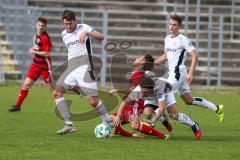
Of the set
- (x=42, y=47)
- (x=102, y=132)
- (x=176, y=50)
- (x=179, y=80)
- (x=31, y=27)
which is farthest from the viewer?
(x=31, y=27)

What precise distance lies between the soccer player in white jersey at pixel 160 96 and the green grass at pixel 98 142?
277 millimetres

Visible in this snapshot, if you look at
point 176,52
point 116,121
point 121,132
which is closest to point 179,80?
point 176,52

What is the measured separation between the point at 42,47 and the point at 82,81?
357cm

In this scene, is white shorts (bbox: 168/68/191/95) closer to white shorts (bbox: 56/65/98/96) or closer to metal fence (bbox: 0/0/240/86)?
white shorts (bbox: 56/65/98/96)

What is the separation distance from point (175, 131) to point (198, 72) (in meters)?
13.8

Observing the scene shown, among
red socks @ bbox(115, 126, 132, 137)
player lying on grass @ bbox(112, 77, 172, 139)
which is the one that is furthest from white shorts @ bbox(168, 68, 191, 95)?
red socks @ bbox(115, 126, 132, 137)

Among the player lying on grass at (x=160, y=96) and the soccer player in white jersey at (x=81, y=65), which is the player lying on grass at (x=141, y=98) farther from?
the soccer player in white jersey at (x=81, y=65)

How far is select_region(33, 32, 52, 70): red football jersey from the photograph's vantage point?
14.7 metres

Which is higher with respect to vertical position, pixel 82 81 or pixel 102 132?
pixel 82 81

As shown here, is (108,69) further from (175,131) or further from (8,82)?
(175,131)

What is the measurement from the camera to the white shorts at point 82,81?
11.6 metres

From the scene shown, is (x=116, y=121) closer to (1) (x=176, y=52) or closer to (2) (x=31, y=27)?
(1) (x=176, y=52)

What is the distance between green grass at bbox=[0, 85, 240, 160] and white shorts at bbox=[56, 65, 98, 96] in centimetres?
69

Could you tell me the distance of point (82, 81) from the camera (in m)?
11.6
